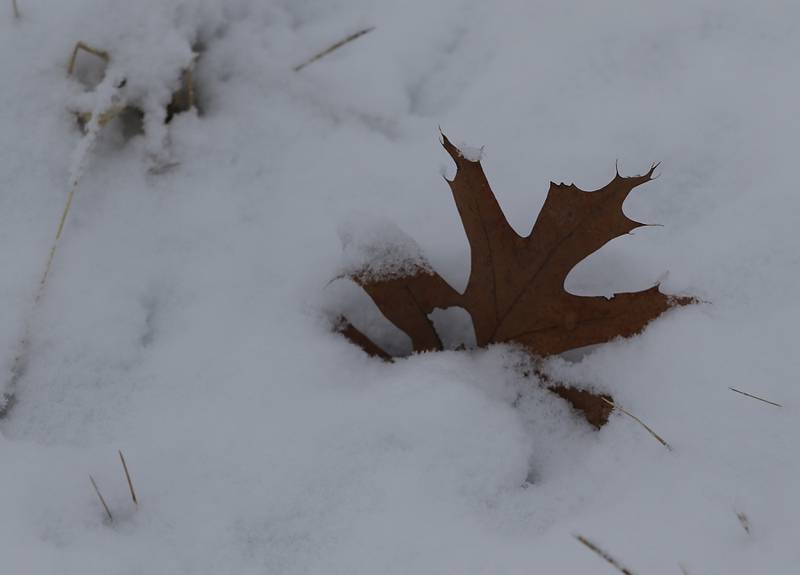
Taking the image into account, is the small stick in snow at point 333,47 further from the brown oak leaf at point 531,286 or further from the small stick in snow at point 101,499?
the small stick in snow at point 101,499

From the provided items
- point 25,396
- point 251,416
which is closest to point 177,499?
point 251,416

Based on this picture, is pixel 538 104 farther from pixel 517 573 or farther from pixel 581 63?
pixel 517 573

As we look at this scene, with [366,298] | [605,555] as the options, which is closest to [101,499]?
[366,298]

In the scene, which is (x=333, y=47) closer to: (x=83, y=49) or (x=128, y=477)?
(x=83, y=49)

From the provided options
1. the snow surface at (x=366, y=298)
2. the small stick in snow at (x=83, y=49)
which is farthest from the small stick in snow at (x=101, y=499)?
the small stick in snow at (x=83, y=49)

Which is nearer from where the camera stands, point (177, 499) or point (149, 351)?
point (177, 499)

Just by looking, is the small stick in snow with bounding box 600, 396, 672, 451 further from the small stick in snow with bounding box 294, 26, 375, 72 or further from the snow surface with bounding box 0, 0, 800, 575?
the small stick in snow with bounding box 294, 26, 375, 72

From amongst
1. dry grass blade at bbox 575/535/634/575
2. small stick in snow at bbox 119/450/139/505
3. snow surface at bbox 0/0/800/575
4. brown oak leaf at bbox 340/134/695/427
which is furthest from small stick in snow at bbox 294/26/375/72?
dry grass blade at bbox 575/535/634/575
